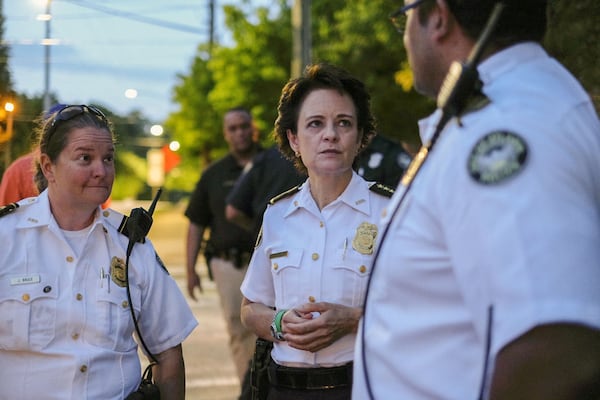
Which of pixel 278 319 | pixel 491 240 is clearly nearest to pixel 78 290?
pixel 278 319

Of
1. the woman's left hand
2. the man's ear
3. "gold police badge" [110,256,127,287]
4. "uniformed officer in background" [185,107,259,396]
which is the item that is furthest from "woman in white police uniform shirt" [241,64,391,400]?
"uniformed officer in background" [185,107,259,396]

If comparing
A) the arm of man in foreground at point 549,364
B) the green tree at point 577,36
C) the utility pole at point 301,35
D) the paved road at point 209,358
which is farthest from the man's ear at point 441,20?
the utility pole at point 301,35

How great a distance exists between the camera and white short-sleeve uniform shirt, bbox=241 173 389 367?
3.32 meters

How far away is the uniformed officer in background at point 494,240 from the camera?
1522 millimetres

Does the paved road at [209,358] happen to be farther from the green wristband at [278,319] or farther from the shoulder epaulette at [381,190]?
the shoulder epaulette at [381,190]

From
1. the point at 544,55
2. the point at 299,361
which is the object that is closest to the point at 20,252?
the point at 299,361

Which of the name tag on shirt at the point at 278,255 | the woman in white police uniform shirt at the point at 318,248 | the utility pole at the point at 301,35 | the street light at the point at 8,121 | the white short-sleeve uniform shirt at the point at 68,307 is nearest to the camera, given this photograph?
the white short-sleeve uniform shirt at the point at 68,307

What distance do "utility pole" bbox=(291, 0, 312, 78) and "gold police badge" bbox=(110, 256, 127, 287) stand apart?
1038 cm

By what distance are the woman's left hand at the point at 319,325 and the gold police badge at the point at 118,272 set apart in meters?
0.61

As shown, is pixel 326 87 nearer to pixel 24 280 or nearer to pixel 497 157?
pixel 24 280

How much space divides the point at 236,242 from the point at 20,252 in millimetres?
4342

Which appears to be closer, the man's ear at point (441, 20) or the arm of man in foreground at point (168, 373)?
the man's ear at point (441, 20)

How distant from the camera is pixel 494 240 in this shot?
154 centimetres

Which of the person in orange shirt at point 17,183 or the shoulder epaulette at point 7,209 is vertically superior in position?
the person in orange shirt at point 17,183
